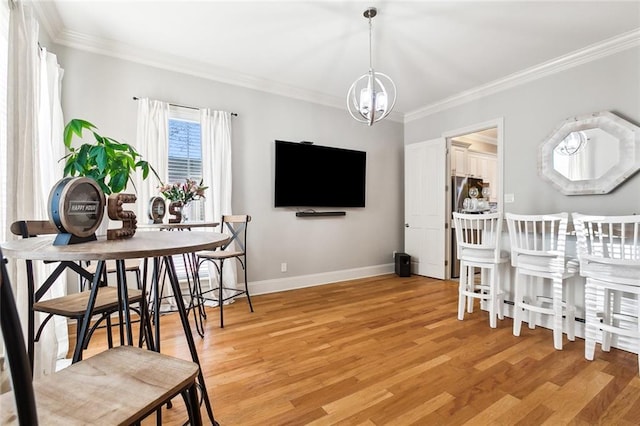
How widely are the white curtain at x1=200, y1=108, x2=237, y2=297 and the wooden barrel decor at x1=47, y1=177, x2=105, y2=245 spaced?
235 centimetres

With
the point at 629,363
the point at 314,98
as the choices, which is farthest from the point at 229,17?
the point at 629,363

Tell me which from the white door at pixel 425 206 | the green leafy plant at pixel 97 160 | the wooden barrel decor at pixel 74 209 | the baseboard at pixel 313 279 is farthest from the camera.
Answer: the white door at pixel 425 206

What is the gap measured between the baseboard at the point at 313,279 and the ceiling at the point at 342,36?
8.64 feet

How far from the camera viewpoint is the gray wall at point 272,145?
308 centimetres

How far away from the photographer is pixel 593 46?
123 inches

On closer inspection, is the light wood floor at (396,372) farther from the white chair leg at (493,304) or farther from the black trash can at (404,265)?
the black trash can at (404,265)

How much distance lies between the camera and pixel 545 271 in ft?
8.14

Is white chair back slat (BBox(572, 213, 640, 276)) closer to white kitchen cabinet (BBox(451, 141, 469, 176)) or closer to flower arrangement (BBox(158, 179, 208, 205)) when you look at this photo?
white kitchen cabinet (BBox(451, 141, 469, 176))

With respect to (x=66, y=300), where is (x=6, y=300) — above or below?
above

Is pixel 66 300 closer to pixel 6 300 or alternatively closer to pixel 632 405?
pixel 6 300

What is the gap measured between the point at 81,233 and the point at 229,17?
2.42 metres

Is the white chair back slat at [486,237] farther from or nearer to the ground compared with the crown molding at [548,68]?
nearer to the ground

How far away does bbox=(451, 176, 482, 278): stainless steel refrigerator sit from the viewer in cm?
492

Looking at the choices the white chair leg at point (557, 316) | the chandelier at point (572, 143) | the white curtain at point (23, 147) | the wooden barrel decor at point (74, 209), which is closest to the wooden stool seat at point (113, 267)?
the white curtain at point (23, 147)
